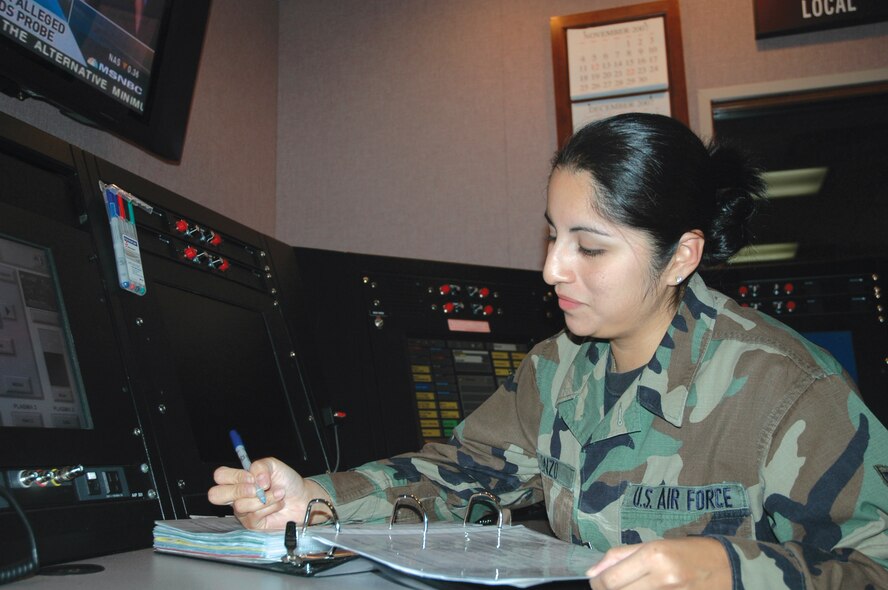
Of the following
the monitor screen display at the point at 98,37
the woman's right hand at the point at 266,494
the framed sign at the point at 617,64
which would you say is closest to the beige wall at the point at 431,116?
the framed sign at the point at 617,64

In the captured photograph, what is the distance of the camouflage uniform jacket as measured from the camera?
33.7 inches

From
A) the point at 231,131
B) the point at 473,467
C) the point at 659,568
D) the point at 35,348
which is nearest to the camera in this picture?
the point at 659,568

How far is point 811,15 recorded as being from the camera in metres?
2.13

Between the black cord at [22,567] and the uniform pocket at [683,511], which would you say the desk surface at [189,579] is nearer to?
the black cord at [22,567]

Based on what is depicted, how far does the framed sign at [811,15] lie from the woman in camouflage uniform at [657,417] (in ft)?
3.61

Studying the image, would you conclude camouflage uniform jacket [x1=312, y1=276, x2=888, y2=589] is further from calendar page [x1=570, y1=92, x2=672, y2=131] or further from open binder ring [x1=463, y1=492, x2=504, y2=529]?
calendar page [x1=570, y1=92, x2=672, y2=131]

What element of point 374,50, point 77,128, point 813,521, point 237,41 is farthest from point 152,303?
point 374,50

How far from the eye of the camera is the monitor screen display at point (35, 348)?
0.93 metres

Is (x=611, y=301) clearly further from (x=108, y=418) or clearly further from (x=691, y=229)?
(x=108, y=418)

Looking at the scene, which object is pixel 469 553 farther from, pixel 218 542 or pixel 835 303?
pixel 835 303

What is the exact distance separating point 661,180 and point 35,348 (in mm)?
804

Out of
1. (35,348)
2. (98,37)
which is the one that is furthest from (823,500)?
(98,37)

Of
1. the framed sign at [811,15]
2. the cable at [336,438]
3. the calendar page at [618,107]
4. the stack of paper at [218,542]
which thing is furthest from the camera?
the calendar page at [618,107]

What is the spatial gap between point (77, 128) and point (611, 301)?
99 cm
